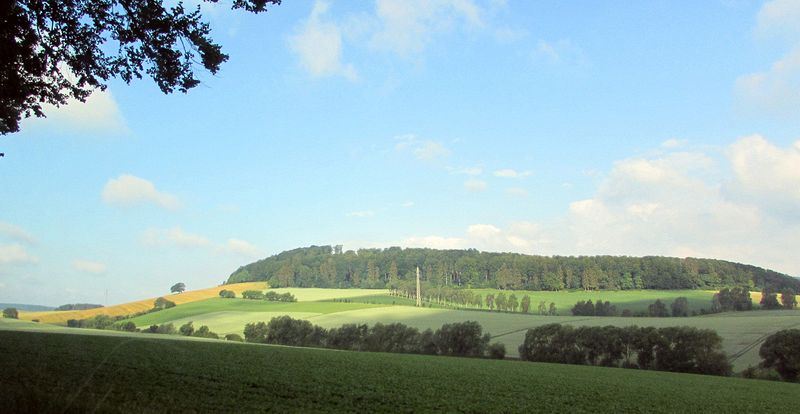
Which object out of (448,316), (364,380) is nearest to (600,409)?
(364,380)

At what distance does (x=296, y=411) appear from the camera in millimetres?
13211

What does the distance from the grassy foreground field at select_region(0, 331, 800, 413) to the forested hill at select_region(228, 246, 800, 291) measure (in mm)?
85344

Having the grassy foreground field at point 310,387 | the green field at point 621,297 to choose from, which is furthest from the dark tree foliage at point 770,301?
the grassy foreground field at point 310,387

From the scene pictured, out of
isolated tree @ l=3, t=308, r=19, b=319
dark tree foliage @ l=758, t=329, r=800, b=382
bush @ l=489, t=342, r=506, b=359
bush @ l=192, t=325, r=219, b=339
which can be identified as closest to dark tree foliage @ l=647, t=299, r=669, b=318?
bush @ l=489, t=342, r=506, b=359

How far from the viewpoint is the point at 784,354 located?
129ft

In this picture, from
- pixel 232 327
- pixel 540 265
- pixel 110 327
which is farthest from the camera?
pixel 540 265

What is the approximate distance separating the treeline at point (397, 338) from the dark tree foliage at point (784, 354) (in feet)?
69.7

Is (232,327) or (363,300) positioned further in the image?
(363,300)

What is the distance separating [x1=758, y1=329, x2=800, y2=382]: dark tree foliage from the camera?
38750mm

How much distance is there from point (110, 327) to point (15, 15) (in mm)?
90297

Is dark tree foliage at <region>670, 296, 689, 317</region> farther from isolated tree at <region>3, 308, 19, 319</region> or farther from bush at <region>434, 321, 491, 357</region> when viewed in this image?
Answer: isolated tree at <region>3, 308, 19, 319</region>

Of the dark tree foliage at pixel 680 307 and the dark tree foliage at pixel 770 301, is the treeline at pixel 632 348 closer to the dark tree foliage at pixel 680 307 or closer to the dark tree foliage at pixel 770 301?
the dark tree foliage at pixel 680 307

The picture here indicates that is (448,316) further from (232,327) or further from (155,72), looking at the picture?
(155,72)

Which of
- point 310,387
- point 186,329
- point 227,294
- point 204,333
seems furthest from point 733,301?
point 227,294
